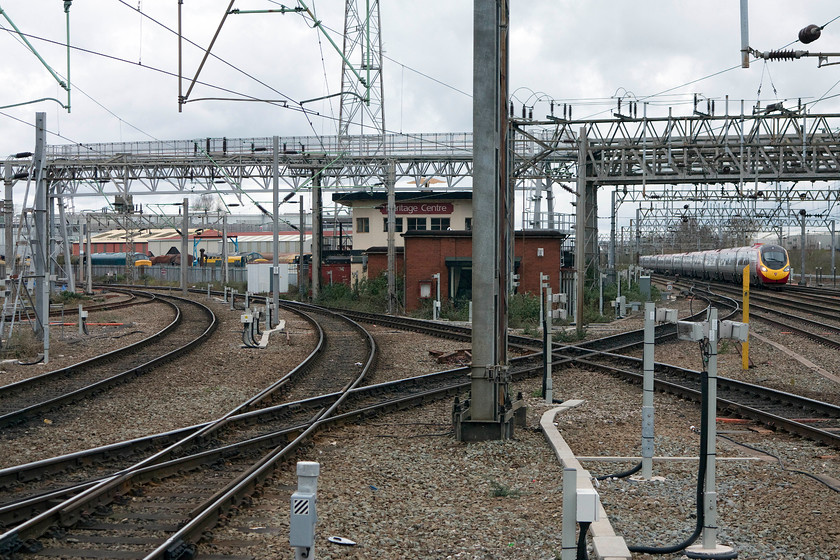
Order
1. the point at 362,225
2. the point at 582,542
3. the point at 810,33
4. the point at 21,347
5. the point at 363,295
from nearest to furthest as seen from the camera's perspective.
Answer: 1. the point at 582,542
2. the point at 810,33
3. the point at 21,347
4. the point at 363,295
5. the point at 362,225

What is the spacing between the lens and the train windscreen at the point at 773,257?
47.8 meters

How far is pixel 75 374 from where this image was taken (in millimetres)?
16672

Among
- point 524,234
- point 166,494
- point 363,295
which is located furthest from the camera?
point 363,295

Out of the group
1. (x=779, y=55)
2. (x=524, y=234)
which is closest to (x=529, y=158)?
(x=524, y=234)

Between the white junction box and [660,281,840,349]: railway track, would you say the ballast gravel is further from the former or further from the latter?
[660,281,840,349]: railway track

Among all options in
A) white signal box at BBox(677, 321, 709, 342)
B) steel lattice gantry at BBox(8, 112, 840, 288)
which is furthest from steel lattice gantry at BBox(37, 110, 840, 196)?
white signal box at BBox(677, 321, 709, 342)

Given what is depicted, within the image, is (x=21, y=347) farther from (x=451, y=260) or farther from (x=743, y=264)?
(x=743, y=264)

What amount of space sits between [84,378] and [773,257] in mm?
40989

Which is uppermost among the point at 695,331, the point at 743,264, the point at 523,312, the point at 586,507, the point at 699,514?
the point at 695,331

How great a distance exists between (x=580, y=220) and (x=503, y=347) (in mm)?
14953

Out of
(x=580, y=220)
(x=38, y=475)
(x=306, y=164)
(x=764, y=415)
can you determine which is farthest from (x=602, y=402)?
(x=306, y=164)

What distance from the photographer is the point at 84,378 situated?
16.1 meters

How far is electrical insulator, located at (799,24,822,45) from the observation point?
47.5 feet

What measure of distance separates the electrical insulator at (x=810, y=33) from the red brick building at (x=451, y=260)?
2126 centimetres
